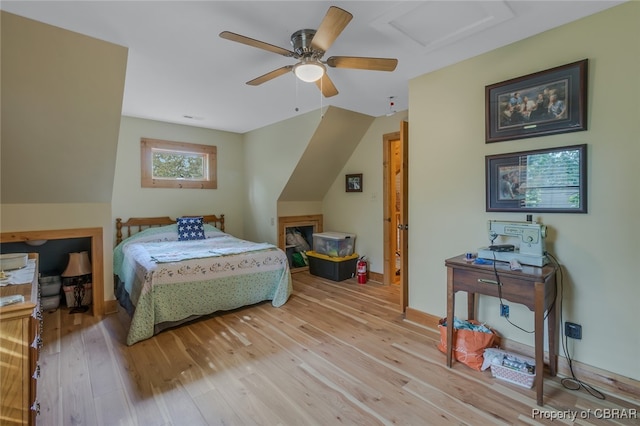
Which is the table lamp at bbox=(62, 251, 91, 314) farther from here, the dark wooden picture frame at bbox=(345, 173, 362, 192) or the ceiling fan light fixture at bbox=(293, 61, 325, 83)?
the dark wooden picture frame at bbox=(345, 173, 362, 192)

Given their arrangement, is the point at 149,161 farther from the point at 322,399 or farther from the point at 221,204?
the point at 322,399

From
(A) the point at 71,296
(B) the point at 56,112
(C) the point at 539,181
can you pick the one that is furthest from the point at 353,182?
(A) the point at 71,296

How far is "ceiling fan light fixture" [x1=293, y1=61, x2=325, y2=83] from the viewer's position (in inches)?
79.8

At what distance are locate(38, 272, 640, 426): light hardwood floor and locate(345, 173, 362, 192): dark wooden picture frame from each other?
2.20 metres

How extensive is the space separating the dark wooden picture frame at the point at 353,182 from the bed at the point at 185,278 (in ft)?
5.85

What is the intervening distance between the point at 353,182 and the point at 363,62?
277 centimetres

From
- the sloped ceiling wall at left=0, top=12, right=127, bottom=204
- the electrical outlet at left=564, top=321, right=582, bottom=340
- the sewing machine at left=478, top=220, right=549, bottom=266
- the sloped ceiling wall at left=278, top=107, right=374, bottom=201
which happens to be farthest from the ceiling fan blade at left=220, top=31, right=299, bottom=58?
the electrical outlet at left=564, top=321, right=582, bottom=340

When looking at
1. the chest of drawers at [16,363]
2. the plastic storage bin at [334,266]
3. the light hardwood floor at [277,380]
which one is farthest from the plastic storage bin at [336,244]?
the chest of drawers at [16,363]

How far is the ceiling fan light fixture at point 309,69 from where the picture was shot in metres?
2.03

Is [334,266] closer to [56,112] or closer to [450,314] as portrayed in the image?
[450,314]

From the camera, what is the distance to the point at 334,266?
459 centimetres

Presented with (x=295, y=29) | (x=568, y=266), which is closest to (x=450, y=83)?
(x=295, y=29)

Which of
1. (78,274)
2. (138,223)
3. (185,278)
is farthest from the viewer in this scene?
(138,223)

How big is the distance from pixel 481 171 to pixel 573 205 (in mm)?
667
